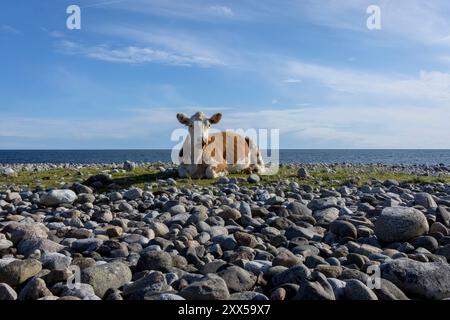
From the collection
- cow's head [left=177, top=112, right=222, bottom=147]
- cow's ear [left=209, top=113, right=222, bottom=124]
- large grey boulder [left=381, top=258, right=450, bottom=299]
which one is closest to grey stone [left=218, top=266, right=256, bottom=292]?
large grey boulder [left=381, top=258, right=450, bottom=299]

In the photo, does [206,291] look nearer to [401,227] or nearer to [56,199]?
[401,227]

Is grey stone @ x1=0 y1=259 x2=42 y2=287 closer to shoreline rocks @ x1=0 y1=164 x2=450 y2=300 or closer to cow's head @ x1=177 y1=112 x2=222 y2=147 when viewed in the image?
shoreline rocks @ x1=0 y1=164 x2=450 y2=300

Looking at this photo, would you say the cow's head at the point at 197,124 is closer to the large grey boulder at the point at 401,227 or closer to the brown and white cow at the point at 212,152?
the brown and white cow at the point at 212,152

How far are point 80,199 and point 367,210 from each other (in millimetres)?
6110

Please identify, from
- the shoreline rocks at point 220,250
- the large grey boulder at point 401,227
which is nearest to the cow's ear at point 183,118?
the shoreline rocks at point 220,250

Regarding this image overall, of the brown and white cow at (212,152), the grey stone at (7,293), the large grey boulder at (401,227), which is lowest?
the grey stone at (7,293)

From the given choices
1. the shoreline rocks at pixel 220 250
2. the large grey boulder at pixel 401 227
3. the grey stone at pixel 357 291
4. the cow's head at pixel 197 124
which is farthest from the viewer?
the cow's head at pixel 197 124

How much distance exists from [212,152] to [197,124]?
1473mm

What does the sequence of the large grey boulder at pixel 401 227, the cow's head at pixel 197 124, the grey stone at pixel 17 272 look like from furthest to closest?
the cow's head at pixel 197 124 → the large grey boulder at pixel 401 227 → the grey stone at pixel 17 272

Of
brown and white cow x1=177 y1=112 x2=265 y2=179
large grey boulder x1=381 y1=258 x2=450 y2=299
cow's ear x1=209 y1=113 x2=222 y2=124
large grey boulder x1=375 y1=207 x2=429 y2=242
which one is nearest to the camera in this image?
large grey boulder x1=381 y1=258 x2=450 y2=299

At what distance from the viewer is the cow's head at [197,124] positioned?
16297 mm

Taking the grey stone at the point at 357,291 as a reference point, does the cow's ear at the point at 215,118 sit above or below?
above

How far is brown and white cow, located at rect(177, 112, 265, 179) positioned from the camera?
16.0 meters

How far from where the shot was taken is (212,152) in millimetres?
17250
